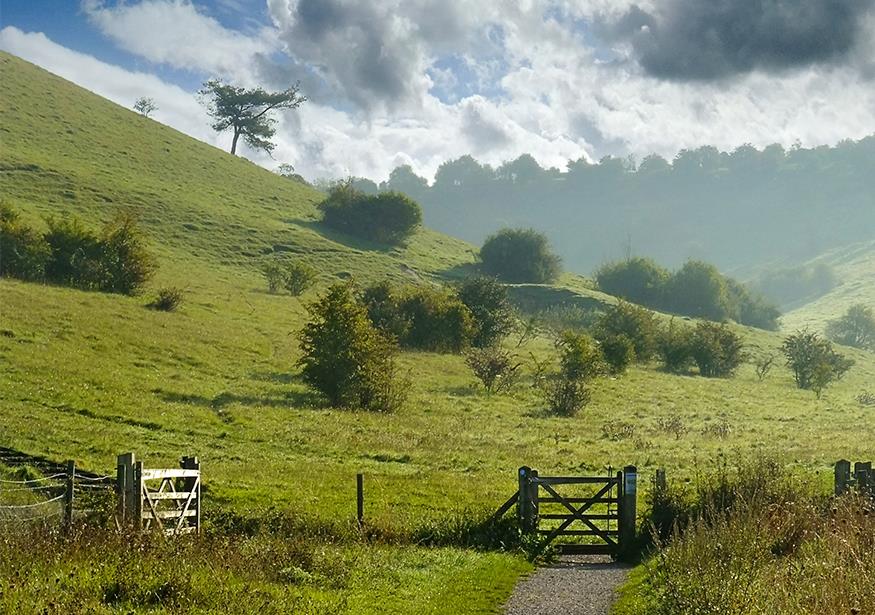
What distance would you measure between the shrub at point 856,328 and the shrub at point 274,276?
100 meters

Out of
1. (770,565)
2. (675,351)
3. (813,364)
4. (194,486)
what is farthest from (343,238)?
(770,565)

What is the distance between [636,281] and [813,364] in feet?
179

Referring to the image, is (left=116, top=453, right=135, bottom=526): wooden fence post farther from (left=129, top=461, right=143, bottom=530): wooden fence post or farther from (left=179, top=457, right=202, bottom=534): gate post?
(left=179, top=457, right=202, bottom=534): gate post

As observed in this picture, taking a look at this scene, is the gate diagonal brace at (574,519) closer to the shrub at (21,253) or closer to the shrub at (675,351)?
the shrub at (21,253)

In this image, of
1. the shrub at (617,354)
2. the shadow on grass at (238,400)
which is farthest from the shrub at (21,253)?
the shrub at (617,354)

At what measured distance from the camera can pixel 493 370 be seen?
55.3m

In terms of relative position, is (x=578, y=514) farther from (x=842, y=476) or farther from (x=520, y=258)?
(x=520, y=258)

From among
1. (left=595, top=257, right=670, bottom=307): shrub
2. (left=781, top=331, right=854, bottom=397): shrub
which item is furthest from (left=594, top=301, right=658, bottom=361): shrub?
(left=595, top=257, right=670, bottom=307): shrub

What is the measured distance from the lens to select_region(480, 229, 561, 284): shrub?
116250 millimetres

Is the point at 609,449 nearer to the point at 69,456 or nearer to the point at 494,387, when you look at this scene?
the point at 494,387

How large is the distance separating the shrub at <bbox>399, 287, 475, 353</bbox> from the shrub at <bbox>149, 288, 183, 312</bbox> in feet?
53.9

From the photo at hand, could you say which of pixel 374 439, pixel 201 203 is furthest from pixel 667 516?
pixel 201 203

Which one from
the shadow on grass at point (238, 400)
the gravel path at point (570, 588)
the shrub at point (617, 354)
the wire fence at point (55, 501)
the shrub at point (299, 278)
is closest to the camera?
the gravel path at point (570, 588)

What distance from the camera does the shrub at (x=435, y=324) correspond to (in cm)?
6669
